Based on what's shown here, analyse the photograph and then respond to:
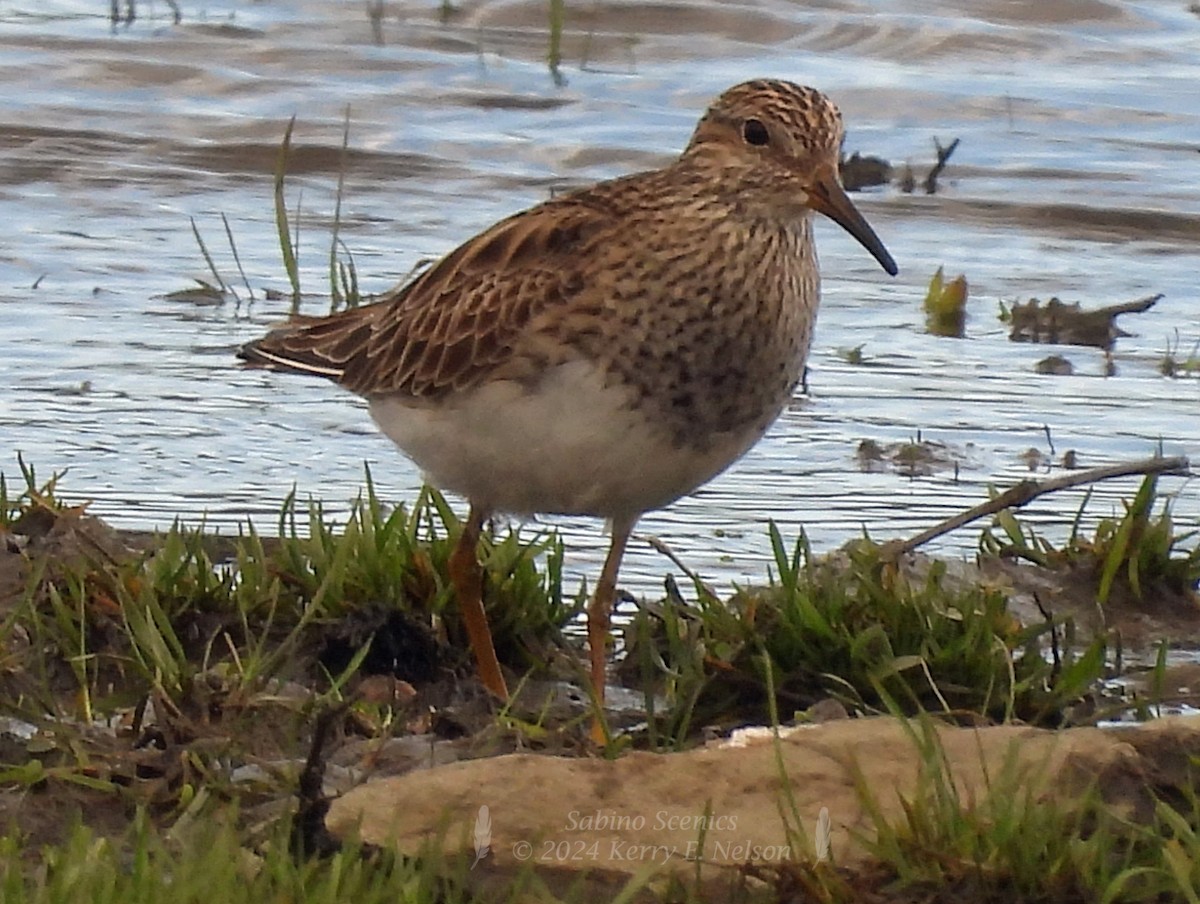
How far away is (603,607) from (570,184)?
225 inches

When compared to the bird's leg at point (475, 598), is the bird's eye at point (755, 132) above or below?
above

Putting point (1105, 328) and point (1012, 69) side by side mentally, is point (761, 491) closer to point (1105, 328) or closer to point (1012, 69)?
point (1105, 328)

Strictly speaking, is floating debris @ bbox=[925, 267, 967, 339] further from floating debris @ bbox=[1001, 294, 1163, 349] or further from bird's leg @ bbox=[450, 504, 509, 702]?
bird's leg @ bbox=[450, 504, 509, 702]

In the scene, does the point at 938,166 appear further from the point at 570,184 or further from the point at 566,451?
the point at 566,451

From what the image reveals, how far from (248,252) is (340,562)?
184 inches

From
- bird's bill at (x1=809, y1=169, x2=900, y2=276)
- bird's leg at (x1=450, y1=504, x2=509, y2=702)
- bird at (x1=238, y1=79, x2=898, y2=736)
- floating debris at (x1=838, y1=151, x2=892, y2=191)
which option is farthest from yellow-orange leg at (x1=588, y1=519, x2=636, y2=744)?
floating debris at (x1=838, y1=151, x2=892, y2=191)

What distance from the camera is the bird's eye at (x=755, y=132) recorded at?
17.7ft

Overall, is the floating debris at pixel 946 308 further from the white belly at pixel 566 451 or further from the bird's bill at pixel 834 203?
the white belly at pixel 566 451

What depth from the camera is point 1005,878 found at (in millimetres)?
3748

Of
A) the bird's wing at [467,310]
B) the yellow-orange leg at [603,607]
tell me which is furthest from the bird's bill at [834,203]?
the yellow-orange leg at [603,607]

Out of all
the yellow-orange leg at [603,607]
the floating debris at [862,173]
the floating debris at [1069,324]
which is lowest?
the yellow-orange leg at [603,607]

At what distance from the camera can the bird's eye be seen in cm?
539

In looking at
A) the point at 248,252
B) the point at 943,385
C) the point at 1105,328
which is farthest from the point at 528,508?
the point at 248,252

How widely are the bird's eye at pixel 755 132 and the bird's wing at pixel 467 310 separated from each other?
1.12 feet
